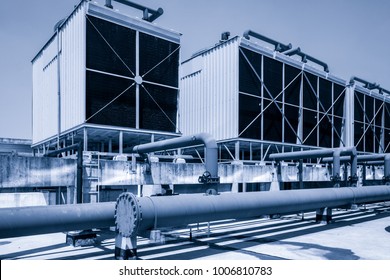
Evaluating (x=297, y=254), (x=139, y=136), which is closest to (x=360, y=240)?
(x=297, y=254)

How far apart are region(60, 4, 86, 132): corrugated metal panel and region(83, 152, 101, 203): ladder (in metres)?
5.49

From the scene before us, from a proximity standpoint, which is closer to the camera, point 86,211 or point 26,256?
point 86,211

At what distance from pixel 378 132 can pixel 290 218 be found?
1144 inches

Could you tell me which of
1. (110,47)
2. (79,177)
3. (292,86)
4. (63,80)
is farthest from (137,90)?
(292,86)

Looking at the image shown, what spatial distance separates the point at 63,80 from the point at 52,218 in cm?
1686

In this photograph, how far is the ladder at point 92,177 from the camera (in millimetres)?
16281

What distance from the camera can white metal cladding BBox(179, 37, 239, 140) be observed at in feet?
91.9

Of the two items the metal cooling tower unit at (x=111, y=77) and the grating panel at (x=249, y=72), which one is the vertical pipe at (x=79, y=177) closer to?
the metal cooling tower unit at (x=111, y=77)

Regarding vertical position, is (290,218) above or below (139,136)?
below

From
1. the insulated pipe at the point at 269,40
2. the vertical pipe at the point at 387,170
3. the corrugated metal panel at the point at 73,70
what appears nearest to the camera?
→ the corrugated metal panel at the point at 73,70

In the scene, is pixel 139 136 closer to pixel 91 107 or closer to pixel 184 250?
pixel 91 107

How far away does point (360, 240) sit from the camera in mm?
14367

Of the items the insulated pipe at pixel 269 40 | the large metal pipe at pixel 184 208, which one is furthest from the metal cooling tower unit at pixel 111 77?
the large metal pipe at pixel 184 208

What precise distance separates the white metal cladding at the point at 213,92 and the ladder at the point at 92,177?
1223cm
